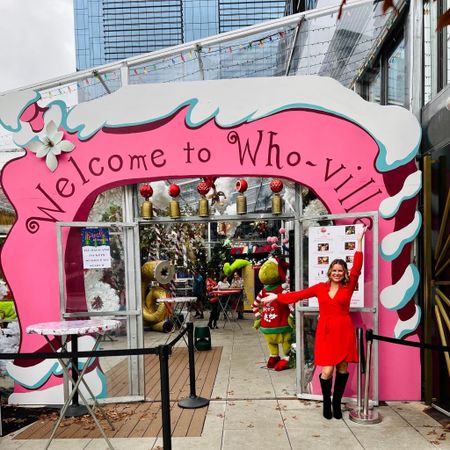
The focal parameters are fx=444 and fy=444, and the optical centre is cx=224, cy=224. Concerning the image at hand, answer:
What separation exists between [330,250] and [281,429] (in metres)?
1.89

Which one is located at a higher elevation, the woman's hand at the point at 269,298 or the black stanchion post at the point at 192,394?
the woman's hand at the point at 269,298

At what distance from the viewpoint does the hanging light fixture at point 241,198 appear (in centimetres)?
538

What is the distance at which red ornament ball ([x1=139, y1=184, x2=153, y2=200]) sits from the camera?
5.31 meters

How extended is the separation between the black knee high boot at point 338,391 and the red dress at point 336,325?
0.69ft

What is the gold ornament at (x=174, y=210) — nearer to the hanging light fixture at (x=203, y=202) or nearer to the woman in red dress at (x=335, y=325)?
the hanging light fixture at (x=203, y=202)

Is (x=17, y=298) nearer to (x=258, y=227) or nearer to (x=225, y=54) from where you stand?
(x=225, y=54)

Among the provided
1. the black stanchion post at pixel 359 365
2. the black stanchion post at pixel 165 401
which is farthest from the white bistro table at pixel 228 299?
the black stanchion post at pixel 165 401

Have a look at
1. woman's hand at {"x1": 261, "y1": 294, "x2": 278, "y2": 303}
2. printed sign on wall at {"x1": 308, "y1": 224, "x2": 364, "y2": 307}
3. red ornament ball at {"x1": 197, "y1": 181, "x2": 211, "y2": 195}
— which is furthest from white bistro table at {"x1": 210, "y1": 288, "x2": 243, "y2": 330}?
woman's hand at {"x1": 261, "y1": 294, "x2": 278, "y2": 303}

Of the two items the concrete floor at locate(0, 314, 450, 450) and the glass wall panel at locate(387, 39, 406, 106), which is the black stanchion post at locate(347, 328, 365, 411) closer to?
the concrete floor at locate(0, 314, 450, 450)

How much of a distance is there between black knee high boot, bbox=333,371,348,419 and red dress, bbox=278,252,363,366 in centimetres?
21

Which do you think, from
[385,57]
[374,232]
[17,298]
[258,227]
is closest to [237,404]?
[374,232]

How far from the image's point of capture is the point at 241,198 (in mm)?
5410

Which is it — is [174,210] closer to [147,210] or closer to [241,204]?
[147,210]

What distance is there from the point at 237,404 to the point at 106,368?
158 cm
